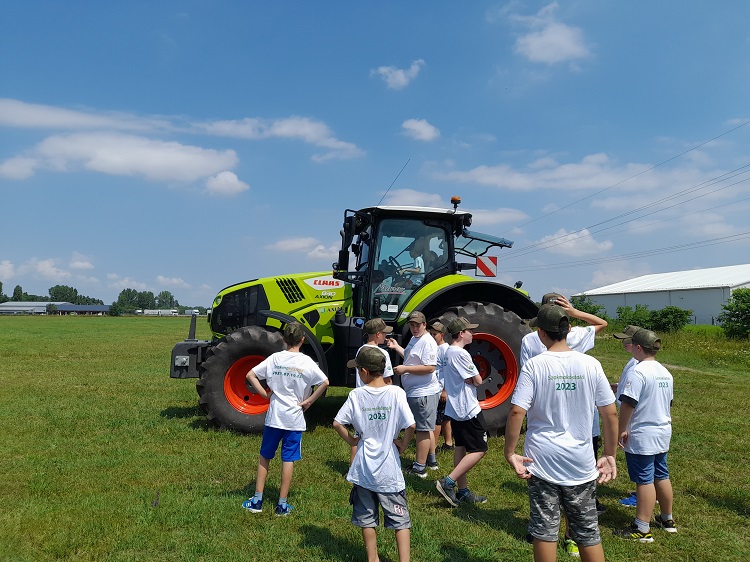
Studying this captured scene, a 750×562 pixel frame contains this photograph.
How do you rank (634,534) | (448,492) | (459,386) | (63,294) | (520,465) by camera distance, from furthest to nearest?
(63,294)
(459,386)
(448,492)
(634,534)
(520,465)

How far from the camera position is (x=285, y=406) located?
462 centimetres

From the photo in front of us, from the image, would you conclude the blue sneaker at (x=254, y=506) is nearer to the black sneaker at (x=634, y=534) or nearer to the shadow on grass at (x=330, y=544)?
the shadow on grass at (x=330, y=544)

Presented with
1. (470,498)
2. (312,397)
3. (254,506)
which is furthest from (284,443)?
(470,498)

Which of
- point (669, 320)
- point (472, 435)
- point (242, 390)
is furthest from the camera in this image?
point (669, 320)

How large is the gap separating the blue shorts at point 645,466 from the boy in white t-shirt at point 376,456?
1.85 metres

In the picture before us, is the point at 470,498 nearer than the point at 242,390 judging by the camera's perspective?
Yes

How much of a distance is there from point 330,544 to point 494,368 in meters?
3.76

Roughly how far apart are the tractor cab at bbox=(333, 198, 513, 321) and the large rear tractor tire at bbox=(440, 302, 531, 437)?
0.75m

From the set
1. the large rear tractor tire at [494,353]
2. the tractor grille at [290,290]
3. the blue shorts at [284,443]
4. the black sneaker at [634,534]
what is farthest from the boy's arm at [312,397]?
the tractor grille at [290,290]

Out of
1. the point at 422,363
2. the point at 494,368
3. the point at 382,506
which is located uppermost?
the point at 422,363

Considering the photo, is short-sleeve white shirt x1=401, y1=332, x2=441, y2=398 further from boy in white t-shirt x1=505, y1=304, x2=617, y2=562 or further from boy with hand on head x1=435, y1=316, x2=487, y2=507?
boy in white t-shirt x1=505, y1=304, x2=617, y2=562

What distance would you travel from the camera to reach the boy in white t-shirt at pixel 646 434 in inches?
170

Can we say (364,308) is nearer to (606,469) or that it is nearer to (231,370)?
(231,370)

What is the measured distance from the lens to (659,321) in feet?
96.4
